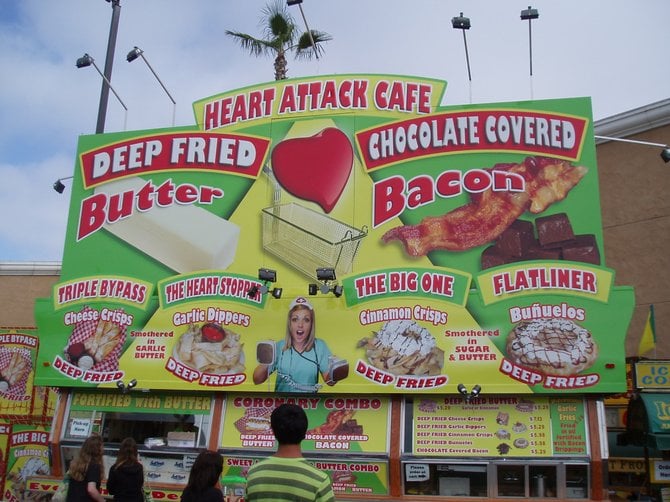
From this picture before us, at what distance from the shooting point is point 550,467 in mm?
9883

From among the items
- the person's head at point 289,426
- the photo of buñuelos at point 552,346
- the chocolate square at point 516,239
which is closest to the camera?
the person's head at point 289,426

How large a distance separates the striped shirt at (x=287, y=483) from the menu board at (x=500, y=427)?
21.8 ft

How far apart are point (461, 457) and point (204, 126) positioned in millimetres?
6754

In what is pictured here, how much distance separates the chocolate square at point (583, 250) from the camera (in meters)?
10.4

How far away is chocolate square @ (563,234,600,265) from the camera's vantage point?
10367 mm

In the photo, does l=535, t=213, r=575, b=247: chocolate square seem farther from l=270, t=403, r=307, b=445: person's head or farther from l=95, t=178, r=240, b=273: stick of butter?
l=270, t=403, r=307, b=445: person's head

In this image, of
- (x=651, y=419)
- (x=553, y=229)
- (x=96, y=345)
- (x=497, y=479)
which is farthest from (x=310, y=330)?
(x=651, y=419)

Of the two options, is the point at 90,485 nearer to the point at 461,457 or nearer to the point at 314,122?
the point at 461,457

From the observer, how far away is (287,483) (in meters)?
3.80

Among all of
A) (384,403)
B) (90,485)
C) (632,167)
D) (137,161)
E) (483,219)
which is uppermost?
(632,167)

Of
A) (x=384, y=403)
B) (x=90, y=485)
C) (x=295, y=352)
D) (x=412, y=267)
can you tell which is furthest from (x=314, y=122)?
(x=90, y=485)

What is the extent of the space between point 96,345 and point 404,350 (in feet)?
16.5

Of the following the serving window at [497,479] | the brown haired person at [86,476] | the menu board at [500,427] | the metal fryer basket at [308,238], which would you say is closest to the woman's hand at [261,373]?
the metal fryer basket at [308,238]

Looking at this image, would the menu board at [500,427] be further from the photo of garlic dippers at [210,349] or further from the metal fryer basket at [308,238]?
the photo of garlic dippers at [210,349]
